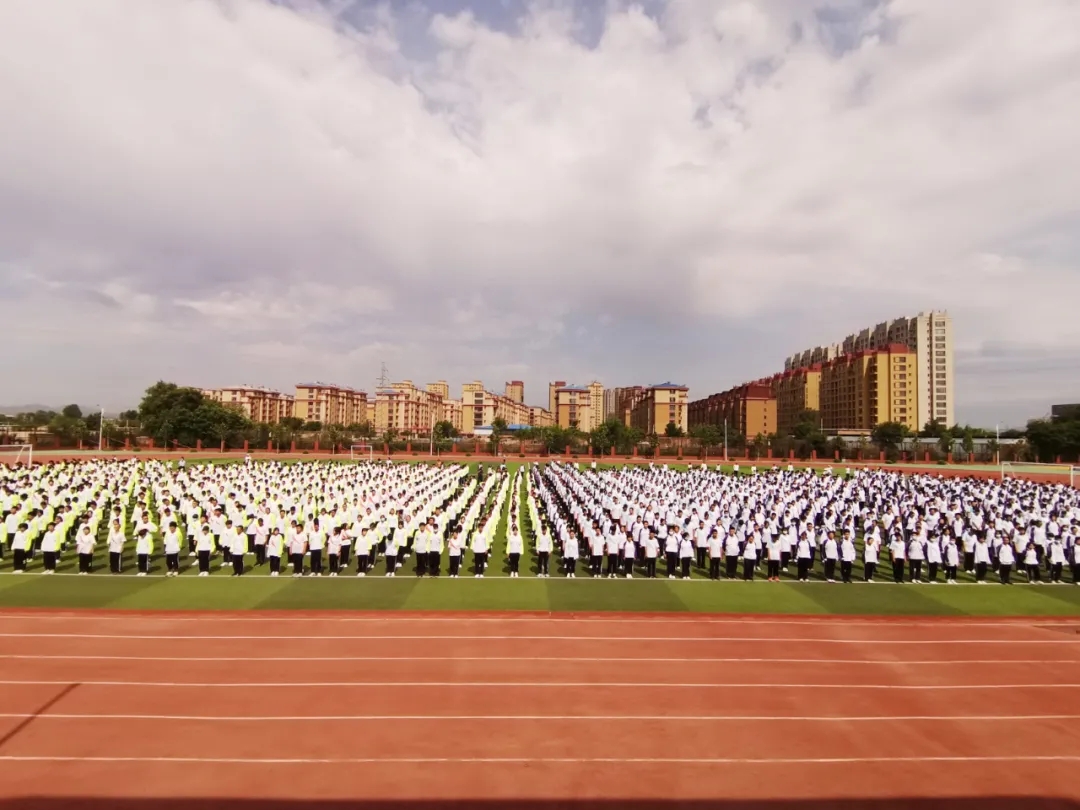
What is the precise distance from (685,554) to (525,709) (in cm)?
750

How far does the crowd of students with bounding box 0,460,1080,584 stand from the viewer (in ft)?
45.8

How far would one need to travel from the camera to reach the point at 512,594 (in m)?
12.3

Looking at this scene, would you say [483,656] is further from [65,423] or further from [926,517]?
[65,423]

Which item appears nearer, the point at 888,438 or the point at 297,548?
the point at 297,548

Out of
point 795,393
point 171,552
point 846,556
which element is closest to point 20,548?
point 171,552

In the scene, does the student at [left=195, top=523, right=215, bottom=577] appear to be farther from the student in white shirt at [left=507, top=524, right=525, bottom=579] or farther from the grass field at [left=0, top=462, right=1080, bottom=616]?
the student in white shirt at [left=507, top=524, right=525, bottom=579]

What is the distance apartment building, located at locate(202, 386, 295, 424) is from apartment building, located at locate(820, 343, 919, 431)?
282 ft

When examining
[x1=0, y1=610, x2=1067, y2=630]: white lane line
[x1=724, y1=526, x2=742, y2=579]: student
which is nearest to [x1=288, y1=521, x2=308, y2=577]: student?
[x1=0, y1=610, x2=1067, y2=630]: white lane line

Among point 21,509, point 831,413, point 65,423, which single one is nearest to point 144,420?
point 65,423

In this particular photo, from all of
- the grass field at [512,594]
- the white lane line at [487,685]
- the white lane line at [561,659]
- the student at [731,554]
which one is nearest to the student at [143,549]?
the grass field at [512,594]

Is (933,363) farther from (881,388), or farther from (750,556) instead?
(750,556)

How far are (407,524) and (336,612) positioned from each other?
14.4ft

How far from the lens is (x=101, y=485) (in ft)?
71.3

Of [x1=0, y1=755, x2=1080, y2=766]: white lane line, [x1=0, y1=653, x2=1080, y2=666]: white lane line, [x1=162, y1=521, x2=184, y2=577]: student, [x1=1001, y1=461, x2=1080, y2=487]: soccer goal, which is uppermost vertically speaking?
[x1=1001, y1=461, x2=1080, y2=487]: soccer goal
